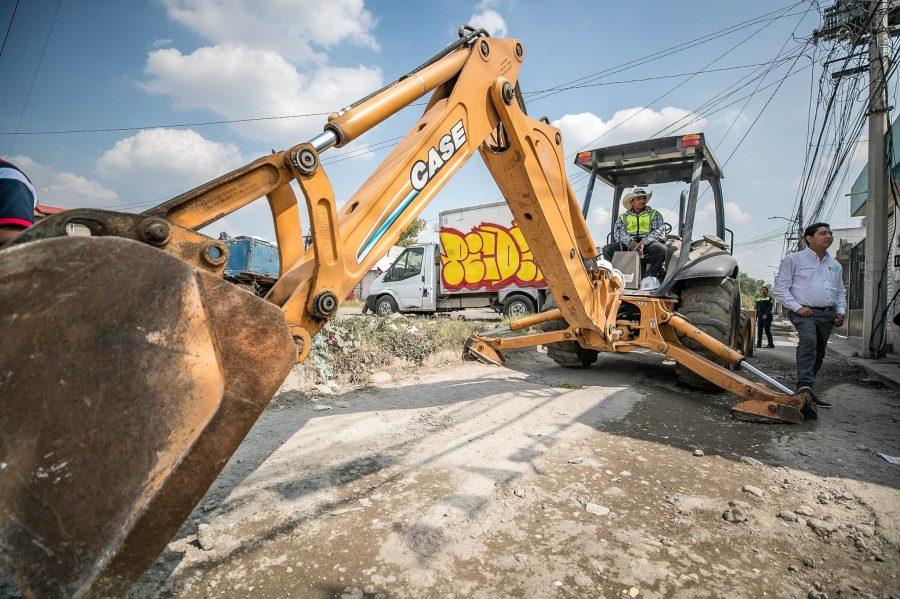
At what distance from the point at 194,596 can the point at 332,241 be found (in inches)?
57.8

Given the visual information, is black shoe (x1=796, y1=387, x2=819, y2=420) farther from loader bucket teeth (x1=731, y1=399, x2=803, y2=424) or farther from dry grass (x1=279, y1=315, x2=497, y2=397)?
dry grass (x1=279, y1=315, x2=497, y2=397)

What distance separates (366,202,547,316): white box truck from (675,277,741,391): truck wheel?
7.68 m

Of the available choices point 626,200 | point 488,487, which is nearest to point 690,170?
point 626,200

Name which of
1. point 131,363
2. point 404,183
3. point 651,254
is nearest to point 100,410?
point 131,363

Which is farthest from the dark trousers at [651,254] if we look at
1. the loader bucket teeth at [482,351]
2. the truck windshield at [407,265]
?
the truck windshield at [407,265]

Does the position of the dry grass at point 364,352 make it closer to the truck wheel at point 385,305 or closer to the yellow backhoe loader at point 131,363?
the yellow backhoe loader at point 131,363

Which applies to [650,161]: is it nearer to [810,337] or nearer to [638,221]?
[638,221]

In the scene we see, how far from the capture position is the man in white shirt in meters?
4.78

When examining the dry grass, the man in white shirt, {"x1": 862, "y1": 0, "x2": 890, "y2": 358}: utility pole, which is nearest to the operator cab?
the man in white shirt

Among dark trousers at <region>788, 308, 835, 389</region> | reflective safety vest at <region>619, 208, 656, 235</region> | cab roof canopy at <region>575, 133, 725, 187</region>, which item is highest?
cab roof canopy at <region>575, 133, 725, 187</region>

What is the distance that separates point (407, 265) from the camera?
14461 millimetres

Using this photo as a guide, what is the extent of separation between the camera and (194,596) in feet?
5.67

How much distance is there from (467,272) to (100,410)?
42.1 feet

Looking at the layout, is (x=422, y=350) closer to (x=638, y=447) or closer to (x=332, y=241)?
(x=638, y=447)
